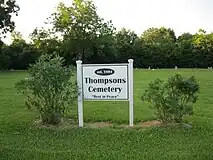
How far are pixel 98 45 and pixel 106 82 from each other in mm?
48411

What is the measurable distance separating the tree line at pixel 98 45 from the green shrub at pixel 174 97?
153 ft

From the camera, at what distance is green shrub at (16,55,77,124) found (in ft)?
29.2

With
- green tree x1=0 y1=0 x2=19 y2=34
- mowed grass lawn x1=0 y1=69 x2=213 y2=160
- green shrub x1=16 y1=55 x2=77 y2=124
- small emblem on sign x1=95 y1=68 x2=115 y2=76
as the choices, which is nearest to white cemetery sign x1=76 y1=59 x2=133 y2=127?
small emblem on sign x1=95 y1=68 x2=115 y2=76

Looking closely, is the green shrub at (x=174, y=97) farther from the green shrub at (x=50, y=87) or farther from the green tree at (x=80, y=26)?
the green tree at (x=80, y=26)

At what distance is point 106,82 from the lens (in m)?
9.27

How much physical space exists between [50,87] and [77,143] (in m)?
1.99

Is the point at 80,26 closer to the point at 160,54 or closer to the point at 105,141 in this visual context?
the point at 160,54

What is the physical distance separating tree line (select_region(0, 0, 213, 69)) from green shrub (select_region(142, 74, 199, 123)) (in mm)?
46648

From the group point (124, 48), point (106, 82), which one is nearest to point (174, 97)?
point (106, 82)

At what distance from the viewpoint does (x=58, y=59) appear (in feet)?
30.6

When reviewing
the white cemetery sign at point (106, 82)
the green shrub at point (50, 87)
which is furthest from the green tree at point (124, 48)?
the green shrub at point (50, 87)

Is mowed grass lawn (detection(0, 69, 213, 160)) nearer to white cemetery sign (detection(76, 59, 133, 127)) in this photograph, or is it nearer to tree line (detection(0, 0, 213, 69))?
white cemetery sign (detection(76, 59, 133, 127))

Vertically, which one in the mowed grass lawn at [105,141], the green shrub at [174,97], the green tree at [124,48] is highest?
the green tree at [124,48]

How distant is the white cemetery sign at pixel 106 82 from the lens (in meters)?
9.17
